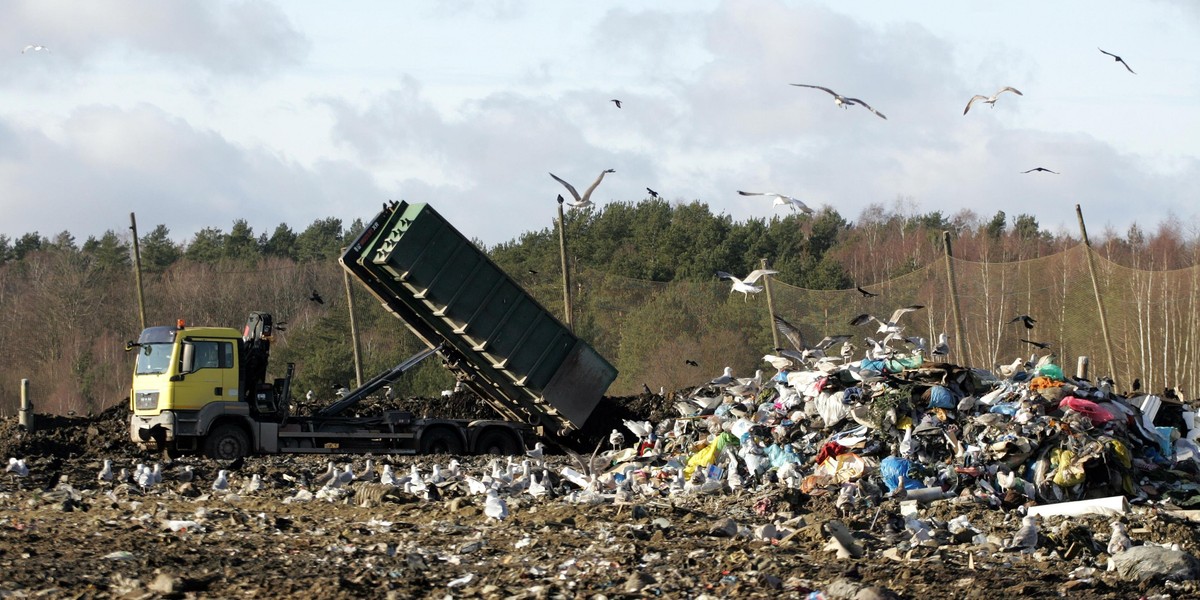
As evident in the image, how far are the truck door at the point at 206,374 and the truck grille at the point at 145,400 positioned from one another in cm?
34

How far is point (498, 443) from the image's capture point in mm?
16484

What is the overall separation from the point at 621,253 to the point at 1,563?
25255 millimetres

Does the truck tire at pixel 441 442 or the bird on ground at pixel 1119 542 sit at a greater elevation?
the truck tire at pixel 441 442

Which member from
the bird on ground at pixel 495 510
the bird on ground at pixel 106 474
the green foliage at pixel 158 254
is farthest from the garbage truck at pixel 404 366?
the green foliage at pixel 158 254

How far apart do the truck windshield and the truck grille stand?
24 centimetres

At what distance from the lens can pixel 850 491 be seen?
967 centimetres

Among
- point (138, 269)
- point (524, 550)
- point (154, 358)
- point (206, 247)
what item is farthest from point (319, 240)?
point (524, 550)

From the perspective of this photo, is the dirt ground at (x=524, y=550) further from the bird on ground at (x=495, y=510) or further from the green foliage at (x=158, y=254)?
the green foliage at (x=158, y=254)

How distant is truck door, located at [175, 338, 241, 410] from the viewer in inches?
578

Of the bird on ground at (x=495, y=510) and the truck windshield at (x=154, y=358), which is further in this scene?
the truck windshield at (x=154, y=358)

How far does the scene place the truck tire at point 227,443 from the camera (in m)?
14.8

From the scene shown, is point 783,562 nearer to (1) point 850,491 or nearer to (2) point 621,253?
(1) point 850,491

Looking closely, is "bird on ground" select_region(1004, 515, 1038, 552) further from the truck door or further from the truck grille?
Result: the truck grille

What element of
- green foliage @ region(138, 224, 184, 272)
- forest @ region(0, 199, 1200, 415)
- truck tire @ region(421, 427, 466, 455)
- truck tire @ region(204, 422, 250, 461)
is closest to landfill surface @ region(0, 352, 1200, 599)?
truck tire @ region(204, 422, 250, 461)
